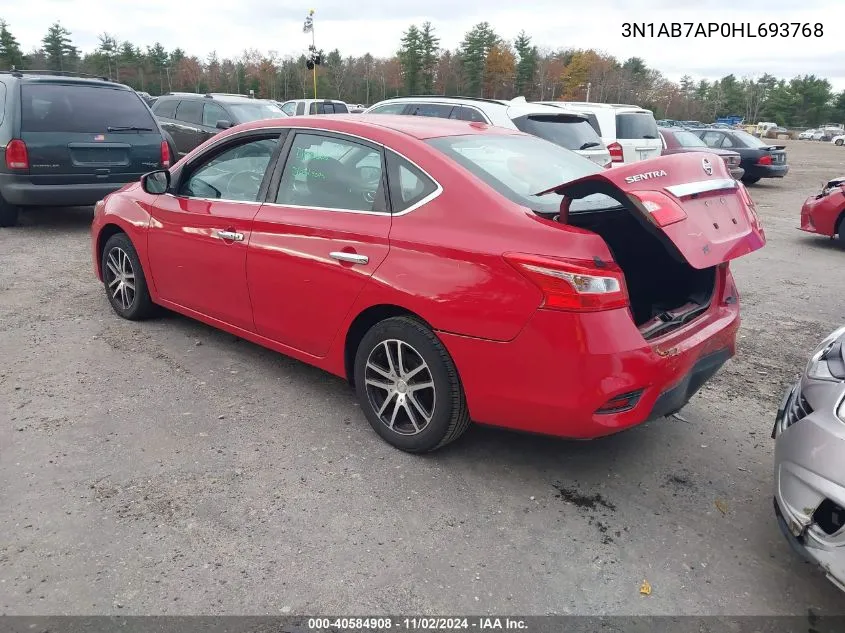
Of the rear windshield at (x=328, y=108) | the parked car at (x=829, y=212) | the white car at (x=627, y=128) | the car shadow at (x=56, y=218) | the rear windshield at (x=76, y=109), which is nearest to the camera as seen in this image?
the rear windshield at (x=76, y=109)

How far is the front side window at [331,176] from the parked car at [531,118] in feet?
14.9

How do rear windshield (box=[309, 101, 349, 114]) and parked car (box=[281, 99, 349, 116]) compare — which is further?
rear windshield (box=[309, 101, 349, 114])

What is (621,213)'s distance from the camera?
3.13 meters

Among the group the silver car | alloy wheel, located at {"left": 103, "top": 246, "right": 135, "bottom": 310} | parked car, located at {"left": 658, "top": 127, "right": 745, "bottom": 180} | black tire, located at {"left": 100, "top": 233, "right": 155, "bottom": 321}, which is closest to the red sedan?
the silver car

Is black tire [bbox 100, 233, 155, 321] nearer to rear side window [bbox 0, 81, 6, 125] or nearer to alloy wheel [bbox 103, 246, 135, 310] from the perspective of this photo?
alloy wheel [bbox 103, 246, 135, 310]

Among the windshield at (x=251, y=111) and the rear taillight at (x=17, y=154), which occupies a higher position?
the windshield at (x=251, y=111)

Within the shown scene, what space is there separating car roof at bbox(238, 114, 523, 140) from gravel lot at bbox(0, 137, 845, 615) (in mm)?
1559

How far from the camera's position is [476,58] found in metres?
87.3

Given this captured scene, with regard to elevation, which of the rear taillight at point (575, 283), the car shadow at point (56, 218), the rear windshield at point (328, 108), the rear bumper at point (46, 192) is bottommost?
the car shadow at point (56, 218)

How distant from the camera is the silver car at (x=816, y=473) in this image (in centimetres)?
213

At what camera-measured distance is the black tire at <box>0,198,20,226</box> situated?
27.5 feet

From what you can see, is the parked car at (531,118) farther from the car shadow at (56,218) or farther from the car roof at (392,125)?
the car shadow at (56,218)

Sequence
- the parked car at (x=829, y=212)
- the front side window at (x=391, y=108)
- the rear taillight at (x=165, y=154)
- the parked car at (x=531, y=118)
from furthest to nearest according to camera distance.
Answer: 1. the front side window at (x=391, y=108)
2. the parked car at (x=829, y=212)
3. the rear taillight at (x=165, y=154)
4. the parked car at (x=531, y=118)

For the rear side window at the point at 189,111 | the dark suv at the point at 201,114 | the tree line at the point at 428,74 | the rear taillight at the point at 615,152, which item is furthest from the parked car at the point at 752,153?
the tree line at the point at 428,74
